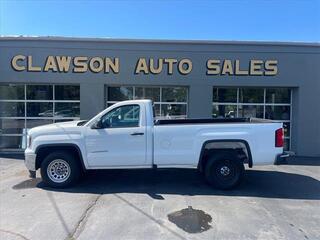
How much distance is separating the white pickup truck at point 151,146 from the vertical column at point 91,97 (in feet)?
17.2

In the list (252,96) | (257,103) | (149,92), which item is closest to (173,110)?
(149,92)

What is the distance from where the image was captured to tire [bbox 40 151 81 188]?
7809 mm

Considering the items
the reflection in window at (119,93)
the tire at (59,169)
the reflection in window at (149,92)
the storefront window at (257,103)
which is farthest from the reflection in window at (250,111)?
the tire at (59,169)

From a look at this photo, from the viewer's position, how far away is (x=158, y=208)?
6410mm

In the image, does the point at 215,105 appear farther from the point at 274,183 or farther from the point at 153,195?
the point at 153,195

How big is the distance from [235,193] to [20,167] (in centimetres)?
677

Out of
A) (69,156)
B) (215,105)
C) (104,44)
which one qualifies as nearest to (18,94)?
(104,44)

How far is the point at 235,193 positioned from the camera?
754 cm

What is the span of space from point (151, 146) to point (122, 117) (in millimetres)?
998

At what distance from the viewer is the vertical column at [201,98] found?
13.1 metres

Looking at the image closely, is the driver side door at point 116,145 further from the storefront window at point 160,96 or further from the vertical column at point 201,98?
the storefront window at point 160,96

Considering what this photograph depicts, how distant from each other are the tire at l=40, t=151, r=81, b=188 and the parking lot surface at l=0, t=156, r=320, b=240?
21 cm

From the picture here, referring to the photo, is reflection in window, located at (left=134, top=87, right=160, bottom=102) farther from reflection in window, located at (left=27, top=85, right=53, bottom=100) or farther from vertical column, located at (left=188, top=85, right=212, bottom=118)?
reflection in window, located at (left=27, top=85, right=53, bottom=100)

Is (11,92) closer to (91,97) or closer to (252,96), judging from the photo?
(91,97)
